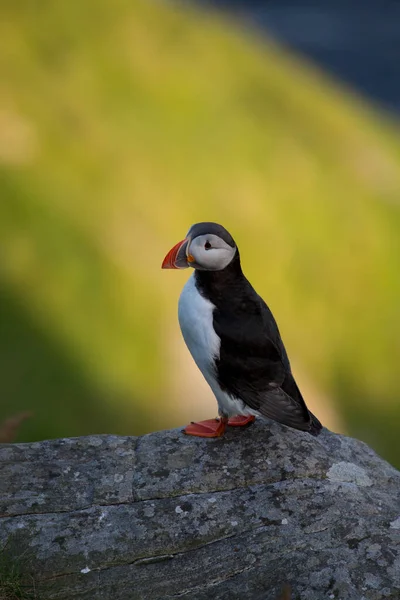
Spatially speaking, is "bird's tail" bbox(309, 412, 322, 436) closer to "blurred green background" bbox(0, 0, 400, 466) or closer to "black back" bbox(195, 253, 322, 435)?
"black back" bbox(195, 253, 322, 435)

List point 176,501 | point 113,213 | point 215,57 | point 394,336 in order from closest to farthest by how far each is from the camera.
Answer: point 176,501 < point 113,213 < point 394,336 < point 215,57

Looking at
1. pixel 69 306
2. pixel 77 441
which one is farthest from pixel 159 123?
pixel 77 441

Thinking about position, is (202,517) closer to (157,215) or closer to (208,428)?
(208,428)

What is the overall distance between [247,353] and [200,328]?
0.35 m

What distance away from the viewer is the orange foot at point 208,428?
5633mm

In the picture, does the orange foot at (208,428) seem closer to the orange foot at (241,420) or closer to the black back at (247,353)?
the orange foot at (241,420)

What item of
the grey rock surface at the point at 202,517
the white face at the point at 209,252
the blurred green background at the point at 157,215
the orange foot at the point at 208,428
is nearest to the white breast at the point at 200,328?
the white face at the point at 209,252

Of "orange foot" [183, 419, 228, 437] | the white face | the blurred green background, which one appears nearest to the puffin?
the white face

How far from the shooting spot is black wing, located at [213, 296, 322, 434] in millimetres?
5289

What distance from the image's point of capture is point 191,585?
14.8 ft

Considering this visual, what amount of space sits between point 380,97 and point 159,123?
24.5 meters

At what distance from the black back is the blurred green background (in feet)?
24.6

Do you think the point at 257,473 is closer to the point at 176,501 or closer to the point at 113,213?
the point at 176,501

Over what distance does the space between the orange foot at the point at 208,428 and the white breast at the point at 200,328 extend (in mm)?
362
